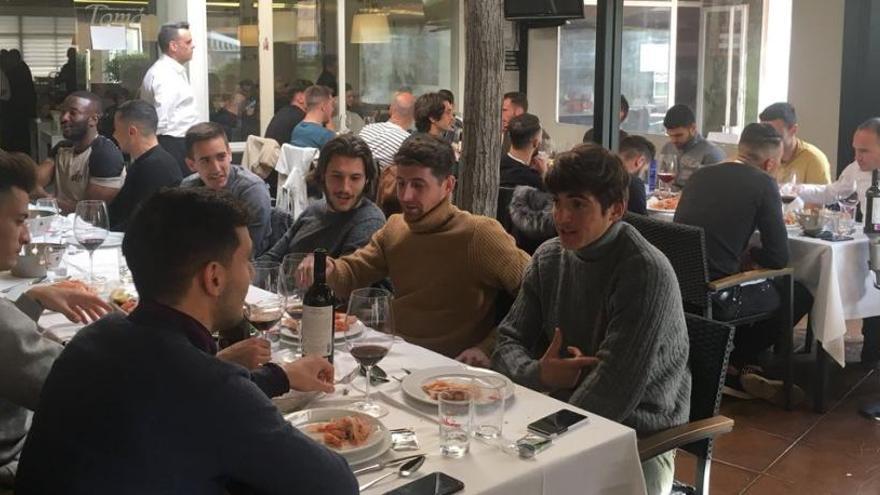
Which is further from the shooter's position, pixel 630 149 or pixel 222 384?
pixel 630 149

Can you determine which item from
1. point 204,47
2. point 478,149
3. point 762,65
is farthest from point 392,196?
point 762,65

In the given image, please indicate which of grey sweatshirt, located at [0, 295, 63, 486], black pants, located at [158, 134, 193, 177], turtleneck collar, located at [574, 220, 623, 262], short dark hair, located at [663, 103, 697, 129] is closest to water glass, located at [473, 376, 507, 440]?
turtleneck collar, located at [574, 220, 623, 262]

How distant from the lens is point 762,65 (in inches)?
327

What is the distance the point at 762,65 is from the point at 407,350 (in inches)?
269

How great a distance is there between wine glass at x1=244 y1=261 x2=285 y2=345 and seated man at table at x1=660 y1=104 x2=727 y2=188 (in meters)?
4.00

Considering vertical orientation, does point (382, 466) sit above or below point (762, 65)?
below

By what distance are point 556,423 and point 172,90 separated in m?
5.79

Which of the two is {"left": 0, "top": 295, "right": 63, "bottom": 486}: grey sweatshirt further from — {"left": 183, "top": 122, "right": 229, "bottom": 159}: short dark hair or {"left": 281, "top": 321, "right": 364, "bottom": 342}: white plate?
{"left": 183, "top": 122, "right": 229, "bottom": 159}: short dark hair

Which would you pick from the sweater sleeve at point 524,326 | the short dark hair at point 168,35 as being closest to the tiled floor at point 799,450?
the sweater sleeve at point 524,326

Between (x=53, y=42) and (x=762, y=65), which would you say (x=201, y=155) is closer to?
(x=53, y=42)

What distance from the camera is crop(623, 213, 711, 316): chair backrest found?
391 cm

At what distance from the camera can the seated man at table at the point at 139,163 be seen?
15.1 ft

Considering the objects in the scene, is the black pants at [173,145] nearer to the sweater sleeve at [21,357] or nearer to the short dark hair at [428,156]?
the short dark hair at [428,156]

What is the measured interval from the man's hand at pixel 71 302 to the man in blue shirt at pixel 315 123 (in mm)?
4352
